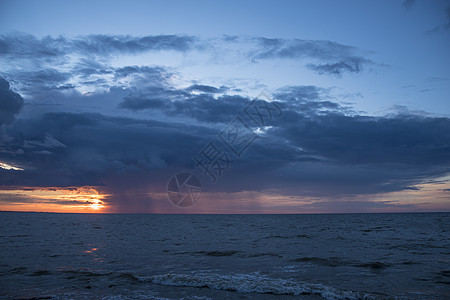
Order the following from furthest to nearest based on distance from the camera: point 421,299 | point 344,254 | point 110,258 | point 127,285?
point 344,254, point 110,258, point 127,285, point 421,299

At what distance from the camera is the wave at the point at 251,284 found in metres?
13.4

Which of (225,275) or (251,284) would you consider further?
(225,275)

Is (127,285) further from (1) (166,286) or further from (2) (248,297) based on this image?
(2) (248,297)

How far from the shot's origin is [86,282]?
15359mm

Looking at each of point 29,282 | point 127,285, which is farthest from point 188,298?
point 29,282

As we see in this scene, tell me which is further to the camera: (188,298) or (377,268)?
(377,268)

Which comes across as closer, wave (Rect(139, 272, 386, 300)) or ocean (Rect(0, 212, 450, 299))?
wave (Rect(139, 272, 386, 300))

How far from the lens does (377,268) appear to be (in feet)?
62.5

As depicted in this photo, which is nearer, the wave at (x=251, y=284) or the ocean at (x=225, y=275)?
the wave at (x=251, y=284)

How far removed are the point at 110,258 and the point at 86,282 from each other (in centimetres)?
815

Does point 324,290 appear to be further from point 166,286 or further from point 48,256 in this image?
point 48,256

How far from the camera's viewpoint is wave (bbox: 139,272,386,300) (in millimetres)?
13352

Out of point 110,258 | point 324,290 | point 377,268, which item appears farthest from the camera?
point 110,258

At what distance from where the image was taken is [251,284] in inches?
579
